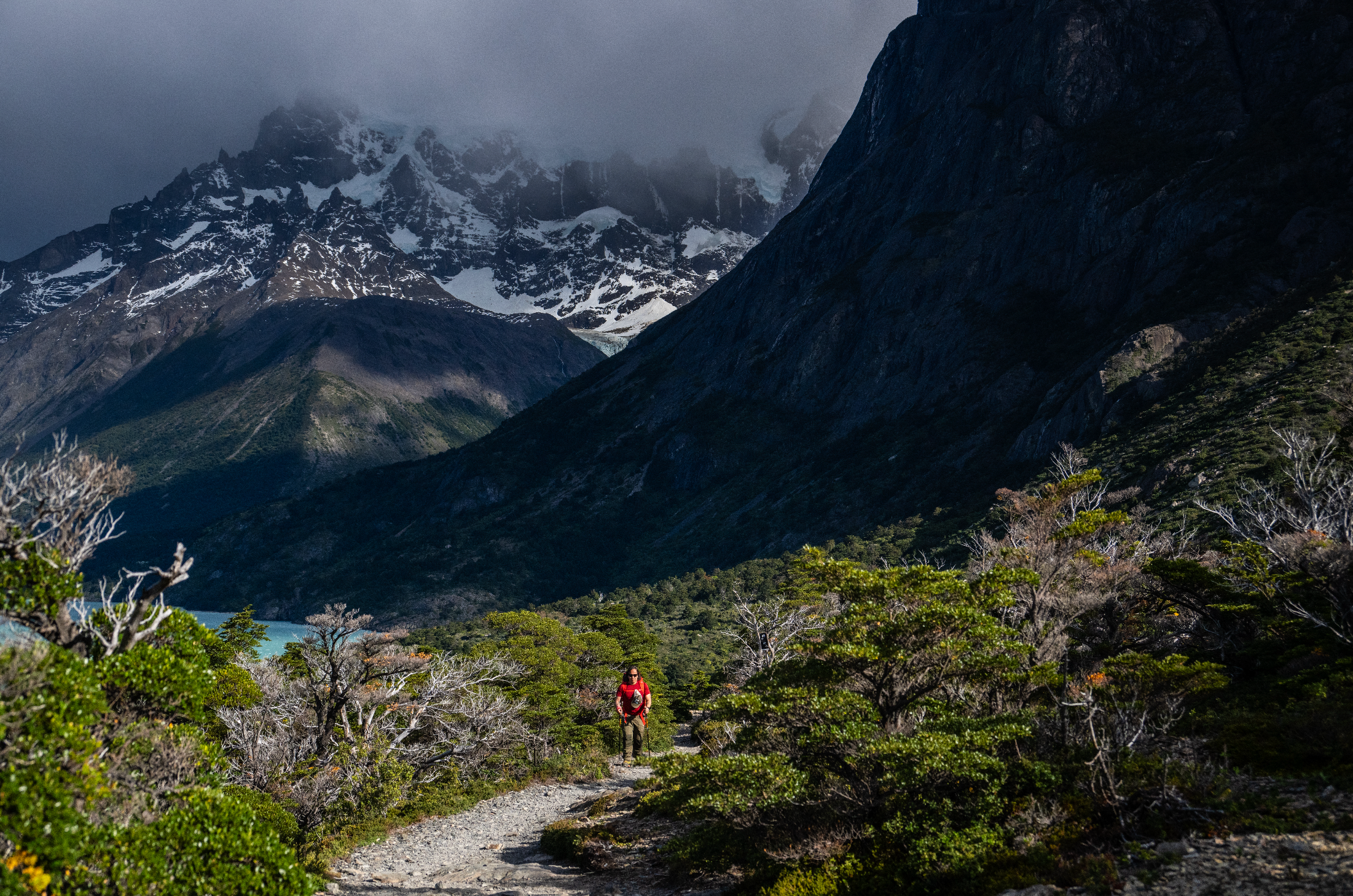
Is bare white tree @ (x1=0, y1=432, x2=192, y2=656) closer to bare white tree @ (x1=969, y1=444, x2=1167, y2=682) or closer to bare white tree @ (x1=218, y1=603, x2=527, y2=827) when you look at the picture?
bare white tree @ (x1=218, y1=603, x2=527, y2=827)

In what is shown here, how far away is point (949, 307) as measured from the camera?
13562 centimetres

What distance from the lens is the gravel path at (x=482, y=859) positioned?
15.7 metres

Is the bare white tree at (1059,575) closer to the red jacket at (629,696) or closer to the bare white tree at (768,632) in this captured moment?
the bare white tree at (768,632)

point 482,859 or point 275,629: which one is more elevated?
point 275,629

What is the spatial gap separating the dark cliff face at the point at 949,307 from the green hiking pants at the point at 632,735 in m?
68.5

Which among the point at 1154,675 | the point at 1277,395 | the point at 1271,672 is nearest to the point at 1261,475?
the point at 1277,395

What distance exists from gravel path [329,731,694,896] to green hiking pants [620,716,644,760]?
7.67ft

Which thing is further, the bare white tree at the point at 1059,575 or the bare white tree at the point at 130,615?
the bare white tree at the point at 1059,575

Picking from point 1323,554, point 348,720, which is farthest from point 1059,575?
point 348,720

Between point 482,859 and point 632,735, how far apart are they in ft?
23.5

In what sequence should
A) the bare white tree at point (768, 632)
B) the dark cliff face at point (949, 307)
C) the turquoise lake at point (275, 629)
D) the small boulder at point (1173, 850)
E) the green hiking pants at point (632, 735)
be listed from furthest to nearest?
the turquoise lake at point (275, 629), the dark cliff face at point (949, 307), the bare white tree at point (768, 632), the green hiking pants at point (632, 735), the small boulder at point (1173, 850)

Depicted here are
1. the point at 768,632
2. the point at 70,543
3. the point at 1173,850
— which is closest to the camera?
the point at 1173,850

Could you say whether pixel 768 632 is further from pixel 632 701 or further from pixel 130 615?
pixel 130 615

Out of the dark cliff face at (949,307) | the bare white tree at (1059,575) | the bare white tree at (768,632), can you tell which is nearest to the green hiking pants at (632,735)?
the bare white tree at (768,632)
